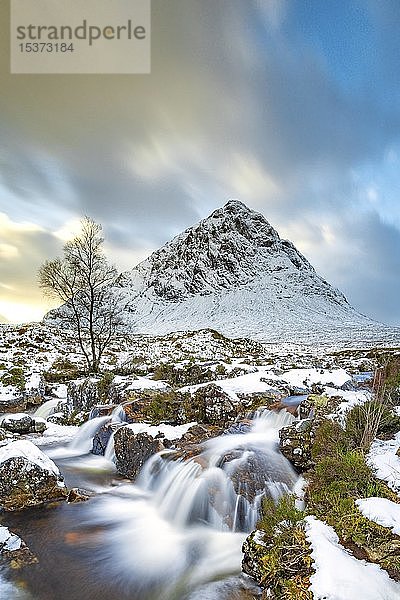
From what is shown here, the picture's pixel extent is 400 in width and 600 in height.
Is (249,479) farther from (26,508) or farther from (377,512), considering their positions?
(26,508)

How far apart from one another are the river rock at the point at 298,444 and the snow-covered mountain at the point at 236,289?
4363cm

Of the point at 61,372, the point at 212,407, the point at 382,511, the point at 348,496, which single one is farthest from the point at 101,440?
the point at 61,372

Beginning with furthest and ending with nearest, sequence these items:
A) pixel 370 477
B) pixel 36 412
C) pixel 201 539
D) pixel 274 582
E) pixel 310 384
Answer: pixel 36 412, pixel 310 384, pixel 201 539, pixel 370 477, pixel 274 582

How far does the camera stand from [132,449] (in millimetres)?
9891

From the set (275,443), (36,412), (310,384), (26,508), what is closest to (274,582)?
(275,443)

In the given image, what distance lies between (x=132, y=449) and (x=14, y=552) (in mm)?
4355

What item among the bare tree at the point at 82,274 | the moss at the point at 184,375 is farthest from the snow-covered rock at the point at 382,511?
the bare tree at the point at 82,274

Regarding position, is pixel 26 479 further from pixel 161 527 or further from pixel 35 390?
pixel 35 390

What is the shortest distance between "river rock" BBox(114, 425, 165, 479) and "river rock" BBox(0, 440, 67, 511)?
1.97 m

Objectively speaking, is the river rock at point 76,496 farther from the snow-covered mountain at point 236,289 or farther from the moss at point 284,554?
the snow-covered mountain at point 236,289

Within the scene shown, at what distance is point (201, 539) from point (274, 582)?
9.78 ft

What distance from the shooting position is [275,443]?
29.7 feet

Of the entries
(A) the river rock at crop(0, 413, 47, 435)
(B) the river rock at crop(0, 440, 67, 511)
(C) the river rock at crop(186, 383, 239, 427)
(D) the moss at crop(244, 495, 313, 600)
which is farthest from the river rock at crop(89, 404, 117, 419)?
(D) the moss at crop(244, 495, 313, 600)

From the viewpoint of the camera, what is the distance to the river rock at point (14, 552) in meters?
5.53
